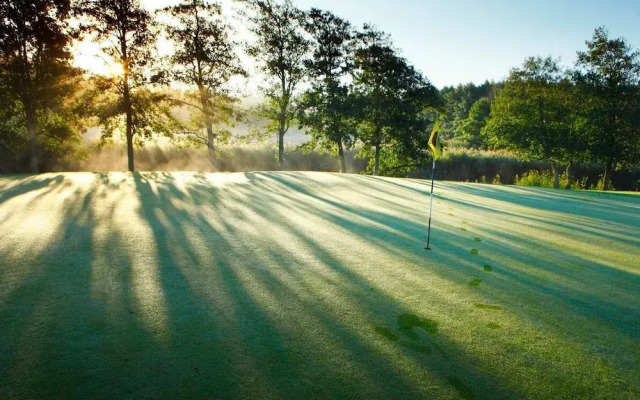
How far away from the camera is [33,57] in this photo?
19906 millimetres

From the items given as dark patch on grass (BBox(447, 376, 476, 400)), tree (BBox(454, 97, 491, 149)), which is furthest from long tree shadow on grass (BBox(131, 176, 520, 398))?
tree (BBox(454, 97, 491, 149))

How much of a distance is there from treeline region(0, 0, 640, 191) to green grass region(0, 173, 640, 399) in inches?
630

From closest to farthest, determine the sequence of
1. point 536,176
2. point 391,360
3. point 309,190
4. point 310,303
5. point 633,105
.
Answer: point 391,360, point 310,303, point 309,190, point 633,105, point 536,176

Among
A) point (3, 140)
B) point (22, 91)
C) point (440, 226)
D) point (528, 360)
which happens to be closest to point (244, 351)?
point (528, 360)

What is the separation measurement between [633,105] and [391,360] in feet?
105

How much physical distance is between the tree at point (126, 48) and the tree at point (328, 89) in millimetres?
10942

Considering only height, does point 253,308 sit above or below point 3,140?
below

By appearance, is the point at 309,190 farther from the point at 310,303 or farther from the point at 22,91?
the point at 22,91

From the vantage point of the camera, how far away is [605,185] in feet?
88.8

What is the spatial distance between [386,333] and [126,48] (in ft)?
75.6

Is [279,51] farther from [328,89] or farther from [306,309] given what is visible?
[306,309]

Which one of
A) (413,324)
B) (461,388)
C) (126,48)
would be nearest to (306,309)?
(413,324)

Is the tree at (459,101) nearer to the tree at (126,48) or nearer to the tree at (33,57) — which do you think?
the tree at (126,48)

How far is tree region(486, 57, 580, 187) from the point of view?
→ 25.3 meters
